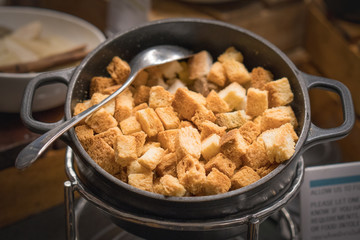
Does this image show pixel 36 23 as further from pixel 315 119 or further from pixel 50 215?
pixel 315 119

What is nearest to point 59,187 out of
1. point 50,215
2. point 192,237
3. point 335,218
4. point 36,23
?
point 50,215

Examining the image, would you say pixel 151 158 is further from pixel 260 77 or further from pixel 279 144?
pixel 260 77

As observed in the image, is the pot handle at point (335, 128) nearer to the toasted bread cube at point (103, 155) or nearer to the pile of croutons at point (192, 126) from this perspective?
the pile of croutons at point (192, 126)

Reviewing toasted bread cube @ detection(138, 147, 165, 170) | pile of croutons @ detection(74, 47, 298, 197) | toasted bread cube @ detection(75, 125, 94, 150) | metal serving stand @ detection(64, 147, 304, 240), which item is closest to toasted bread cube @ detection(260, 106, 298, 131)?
pile of croutons @ detection(74, 47, 298, 197)

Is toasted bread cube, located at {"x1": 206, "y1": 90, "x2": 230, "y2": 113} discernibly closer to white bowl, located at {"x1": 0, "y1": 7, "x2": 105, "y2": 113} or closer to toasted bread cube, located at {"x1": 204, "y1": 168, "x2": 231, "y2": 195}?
toasted bread cube, located at {"x1": 204, "y1": 168, "x2": 231, "y2": 195}

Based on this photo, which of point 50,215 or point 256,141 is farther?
point 50,215

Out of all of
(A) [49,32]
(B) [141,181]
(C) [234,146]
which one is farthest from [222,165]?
(A) [49,32]
